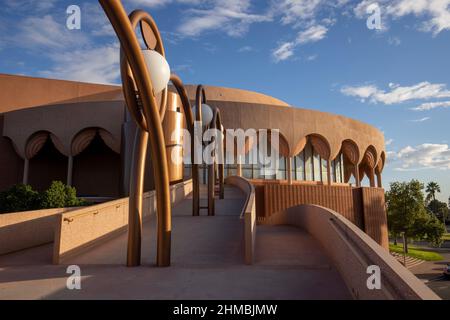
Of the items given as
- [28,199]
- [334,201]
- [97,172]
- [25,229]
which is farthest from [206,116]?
[97,172]

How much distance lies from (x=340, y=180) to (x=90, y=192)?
89.3 ft

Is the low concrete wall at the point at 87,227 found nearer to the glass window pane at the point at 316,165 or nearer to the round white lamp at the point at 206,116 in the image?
the round white lamp at the point at 206,116

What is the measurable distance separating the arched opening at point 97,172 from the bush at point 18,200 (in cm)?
2056

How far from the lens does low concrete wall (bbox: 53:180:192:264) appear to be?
300 inches

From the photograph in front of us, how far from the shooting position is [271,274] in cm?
609

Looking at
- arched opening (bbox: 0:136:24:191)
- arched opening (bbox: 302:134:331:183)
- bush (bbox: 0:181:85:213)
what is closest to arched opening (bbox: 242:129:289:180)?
arched opening (bbox: 302:134:331:183)

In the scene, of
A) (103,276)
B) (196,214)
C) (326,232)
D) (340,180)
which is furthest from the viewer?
(340,180)

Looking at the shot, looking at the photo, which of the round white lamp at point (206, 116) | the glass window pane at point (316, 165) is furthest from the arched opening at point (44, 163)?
the glass window pane at point (316, 165)

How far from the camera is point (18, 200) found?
11.8 m

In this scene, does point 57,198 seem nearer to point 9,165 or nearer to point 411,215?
point 9,165

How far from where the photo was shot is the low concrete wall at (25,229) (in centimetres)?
885
